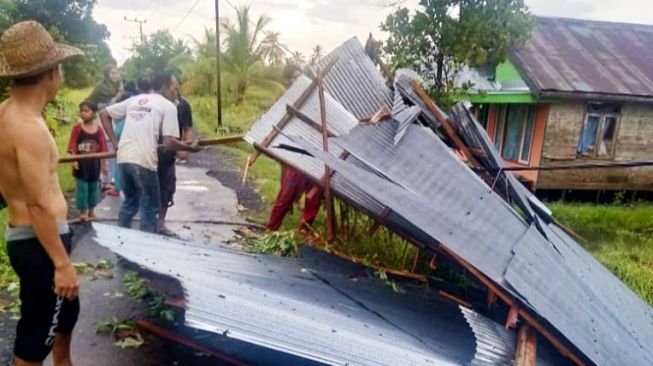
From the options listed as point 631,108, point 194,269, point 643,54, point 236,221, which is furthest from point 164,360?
point 643,54

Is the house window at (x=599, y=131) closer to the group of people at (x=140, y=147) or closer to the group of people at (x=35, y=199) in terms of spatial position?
the group of people at (x=140, y=147)

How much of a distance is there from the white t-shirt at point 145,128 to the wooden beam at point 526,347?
11.3 feet

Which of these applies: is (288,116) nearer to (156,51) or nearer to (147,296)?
(147,296)

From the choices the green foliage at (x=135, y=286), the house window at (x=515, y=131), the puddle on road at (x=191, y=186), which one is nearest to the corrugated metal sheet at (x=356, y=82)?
the green foliage at (x=135, y=286)

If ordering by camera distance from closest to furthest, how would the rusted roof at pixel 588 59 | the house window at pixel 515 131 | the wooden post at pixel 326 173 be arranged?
1. the wooden post at pixel 326 173
2. the rusted roof at pixel 588 59
3. the house window at pixel 515 131

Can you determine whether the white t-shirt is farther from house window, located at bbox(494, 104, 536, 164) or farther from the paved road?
house window, located at bbox(494, 104, 536, 164)

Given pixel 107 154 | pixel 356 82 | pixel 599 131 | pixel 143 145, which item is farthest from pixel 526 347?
pixel 599 131

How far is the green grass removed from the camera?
19.1ft

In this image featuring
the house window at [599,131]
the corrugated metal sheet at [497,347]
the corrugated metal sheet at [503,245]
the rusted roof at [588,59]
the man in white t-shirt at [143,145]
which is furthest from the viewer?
the house window at [599,131]

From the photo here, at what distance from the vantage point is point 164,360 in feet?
10.4

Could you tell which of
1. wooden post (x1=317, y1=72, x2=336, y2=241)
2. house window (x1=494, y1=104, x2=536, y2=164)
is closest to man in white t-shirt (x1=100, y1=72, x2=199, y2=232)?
wooden post (x1=317, y1=72, x2=336, y2=241)

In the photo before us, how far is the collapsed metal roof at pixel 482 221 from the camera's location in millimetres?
2918

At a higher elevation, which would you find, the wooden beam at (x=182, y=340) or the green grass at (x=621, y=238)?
the wooden beam at (x=182, y=340)

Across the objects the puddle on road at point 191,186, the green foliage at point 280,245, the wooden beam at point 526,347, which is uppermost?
the wooden beam at point 526,347
